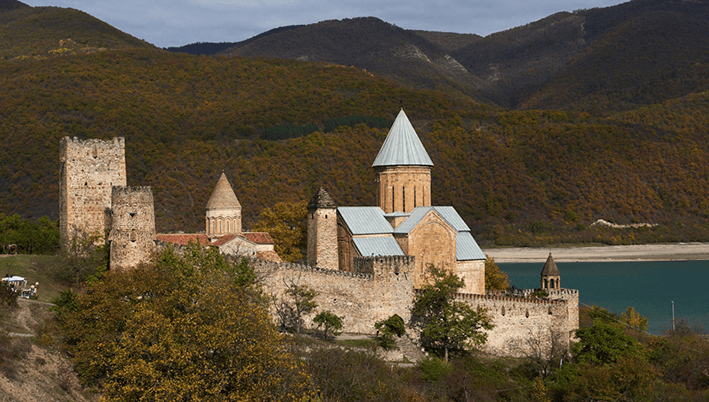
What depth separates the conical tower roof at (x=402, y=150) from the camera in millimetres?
28781

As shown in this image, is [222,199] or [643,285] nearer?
[222,199]

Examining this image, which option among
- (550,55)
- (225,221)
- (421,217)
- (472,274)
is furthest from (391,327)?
(550,55)

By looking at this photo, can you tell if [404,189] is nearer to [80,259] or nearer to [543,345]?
[543,345]

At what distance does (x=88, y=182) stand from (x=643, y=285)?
150ft

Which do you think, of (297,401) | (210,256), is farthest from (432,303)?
(297,401)

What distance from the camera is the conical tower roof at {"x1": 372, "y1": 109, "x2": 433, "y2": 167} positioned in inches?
1133

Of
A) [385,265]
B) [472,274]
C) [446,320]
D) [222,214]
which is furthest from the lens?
[222,214]

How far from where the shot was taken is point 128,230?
21453 mm

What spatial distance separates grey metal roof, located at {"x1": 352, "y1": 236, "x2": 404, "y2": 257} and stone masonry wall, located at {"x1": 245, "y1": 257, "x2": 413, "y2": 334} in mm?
2308

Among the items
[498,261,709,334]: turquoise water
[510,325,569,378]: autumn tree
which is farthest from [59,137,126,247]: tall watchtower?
[498,261,709,334]: turquoise water

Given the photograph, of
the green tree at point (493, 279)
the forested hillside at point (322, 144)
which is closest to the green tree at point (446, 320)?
the green tree at point (493, 279)

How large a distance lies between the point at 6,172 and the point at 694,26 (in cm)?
13130

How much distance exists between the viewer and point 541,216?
7738cm

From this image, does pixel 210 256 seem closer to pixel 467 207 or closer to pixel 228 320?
pixel 228 320
